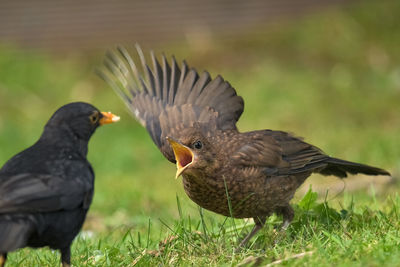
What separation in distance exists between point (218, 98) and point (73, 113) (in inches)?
61.5

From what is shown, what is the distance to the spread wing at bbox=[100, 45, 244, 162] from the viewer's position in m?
5.60

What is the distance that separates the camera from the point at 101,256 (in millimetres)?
4602

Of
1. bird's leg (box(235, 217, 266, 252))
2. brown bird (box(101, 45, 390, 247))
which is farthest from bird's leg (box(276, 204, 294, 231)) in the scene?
bird's leg (box(235, 217, 266, 252))

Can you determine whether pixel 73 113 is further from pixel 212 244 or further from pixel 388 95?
pixel 388 95

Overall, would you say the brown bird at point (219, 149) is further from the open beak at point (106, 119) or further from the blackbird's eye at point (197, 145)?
the open beak at point (106, 119)

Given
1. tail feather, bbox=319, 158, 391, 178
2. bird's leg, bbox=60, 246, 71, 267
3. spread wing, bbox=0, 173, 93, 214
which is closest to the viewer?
spread wing, bbox=0, 173, 93, 214

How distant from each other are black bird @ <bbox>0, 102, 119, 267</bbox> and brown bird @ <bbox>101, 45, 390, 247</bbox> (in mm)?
614

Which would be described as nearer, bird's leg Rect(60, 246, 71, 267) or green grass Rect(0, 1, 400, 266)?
bird's leg Rect(60, 246, 71, 267)

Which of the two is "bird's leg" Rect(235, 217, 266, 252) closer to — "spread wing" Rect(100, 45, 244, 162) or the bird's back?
"spread wing" Rect(100, 45, 244, 162)

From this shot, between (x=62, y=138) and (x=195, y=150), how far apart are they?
0.90 m

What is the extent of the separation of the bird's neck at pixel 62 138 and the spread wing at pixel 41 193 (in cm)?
33

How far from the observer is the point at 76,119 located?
4.57 m

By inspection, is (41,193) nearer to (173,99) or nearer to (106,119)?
(106,119)

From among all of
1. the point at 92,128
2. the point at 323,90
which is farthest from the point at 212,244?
the point at 323,90
